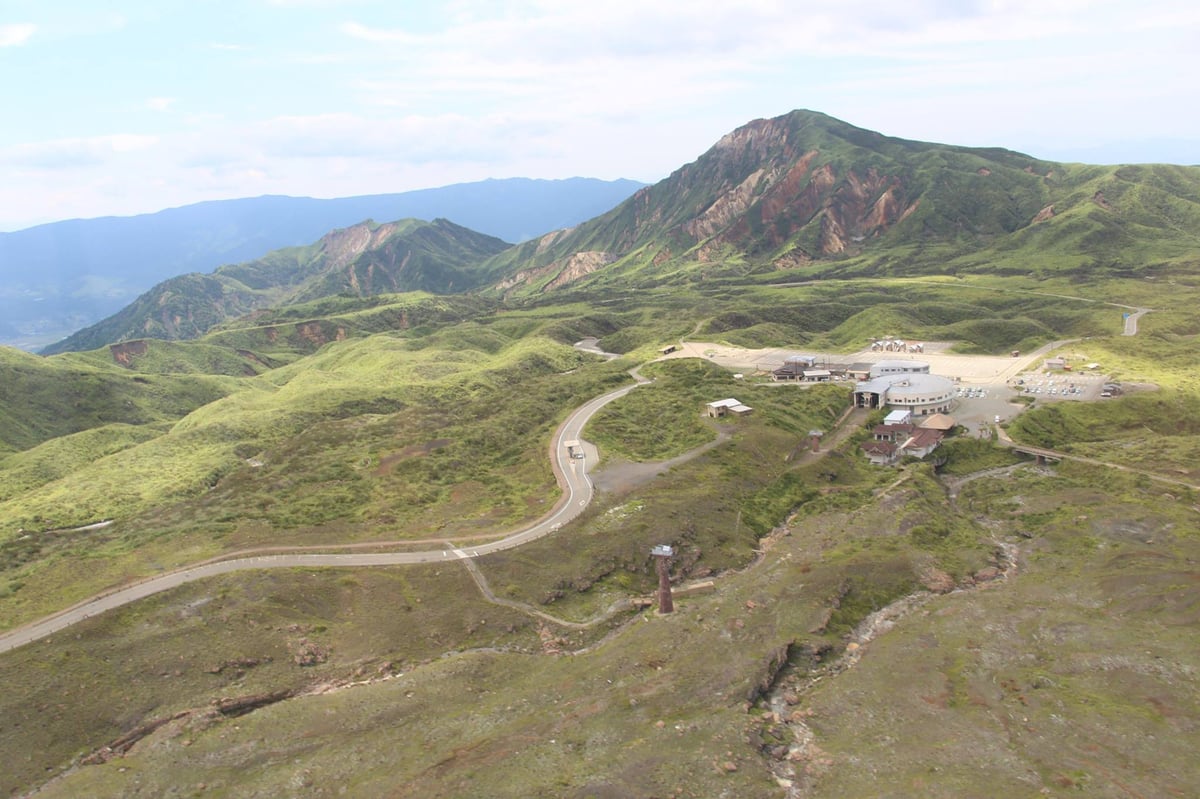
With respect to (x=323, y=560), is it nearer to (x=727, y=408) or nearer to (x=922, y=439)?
(x=727, y=408)

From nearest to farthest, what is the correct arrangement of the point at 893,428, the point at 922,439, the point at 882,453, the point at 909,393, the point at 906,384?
the point at 882,453 < the point at 922,439 < the point at 893,428 < the point at 909,393 < the point at 906,384

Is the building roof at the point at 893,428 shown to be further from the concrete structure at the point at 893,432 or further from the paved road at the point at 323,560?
the paved road at the point at 323,560

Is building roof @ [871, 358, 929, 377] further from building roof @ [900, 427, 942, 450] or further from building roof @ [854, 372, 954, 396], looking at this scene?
building roof @ [900, 427, 942, 450]

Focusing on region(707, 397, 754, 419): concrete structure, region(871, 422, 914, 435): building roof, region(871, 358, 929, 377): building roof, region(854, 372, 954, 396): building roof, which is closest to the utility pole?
region(707, 397, 754, 419): concrete structure

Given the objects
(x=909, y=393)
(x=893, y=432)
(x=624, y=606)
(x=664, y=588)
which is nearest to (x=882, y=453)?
(x=893, y=432)

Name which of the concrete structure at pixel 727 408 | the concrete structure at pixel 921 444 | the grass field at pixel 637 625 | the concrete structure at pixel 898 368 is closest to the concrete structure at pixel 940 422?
the concrete structure at pixel 921 444

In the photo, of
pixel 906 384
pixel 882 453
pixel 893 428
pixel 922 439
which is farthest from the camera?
pixel 906 384

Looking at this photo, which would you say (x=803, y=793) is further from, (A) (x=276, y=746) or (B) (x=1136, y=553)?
(B) (x=1136, y=553)
